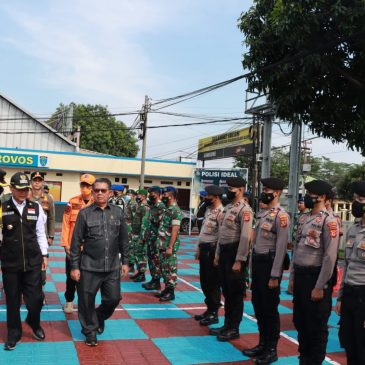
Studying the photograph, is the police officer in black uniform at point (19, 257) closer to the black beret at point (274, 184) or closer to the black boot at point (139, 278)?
the black beret at point (274, 184)

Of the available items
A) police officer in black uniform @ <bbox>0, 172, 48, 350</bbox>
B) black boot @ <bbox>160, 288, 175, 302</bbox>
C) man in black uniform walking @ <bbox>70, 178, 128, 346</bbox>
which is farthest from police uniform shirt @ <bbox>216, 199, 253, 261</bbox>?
police officer in black uniform @ <bbox>0, 172, 48, 350</bbox>

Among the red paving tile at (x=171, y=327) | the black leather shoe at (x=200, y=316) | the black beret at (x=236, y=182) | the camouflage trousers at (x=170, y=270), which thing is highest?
the black beret at (x=236, y=182)

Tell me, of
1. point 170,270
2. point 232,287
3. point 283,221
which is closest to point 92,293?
point 232,287

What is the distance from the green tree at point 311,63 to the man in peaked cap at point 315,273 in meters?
5.24

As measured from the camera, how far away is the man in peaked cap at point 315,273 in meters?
3.64

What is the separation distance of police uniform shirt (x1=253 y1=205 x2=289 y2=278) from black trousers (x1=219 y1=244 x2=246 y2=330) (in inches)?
21.8

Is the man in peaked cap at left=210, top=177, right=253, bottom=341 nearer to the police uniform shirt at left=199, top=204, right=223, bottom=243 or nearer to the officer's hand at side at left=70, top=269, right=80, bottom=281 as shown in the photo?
the police uniform shirt at left=199, top=204, right=223, bottom=243

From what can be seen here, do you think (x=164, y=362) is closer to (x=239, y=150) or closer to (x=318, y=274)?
(x=318, y=274)

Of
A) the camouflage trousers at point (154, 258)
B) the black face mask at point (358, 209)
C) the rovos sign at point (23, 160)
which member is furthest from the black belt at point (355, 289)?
the rovos sign at point (23, 160)

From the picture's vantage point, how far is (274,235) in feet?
14.1

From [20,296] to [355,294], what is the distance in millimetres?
3273

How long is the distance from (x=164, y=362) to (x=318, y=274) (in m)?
1.72

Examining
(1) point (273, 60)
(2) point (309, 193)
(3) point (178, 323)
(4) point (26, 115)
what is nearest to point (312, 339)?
(2) point (309, 193)

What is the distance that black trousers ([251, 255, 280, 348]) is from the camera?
4273mm
